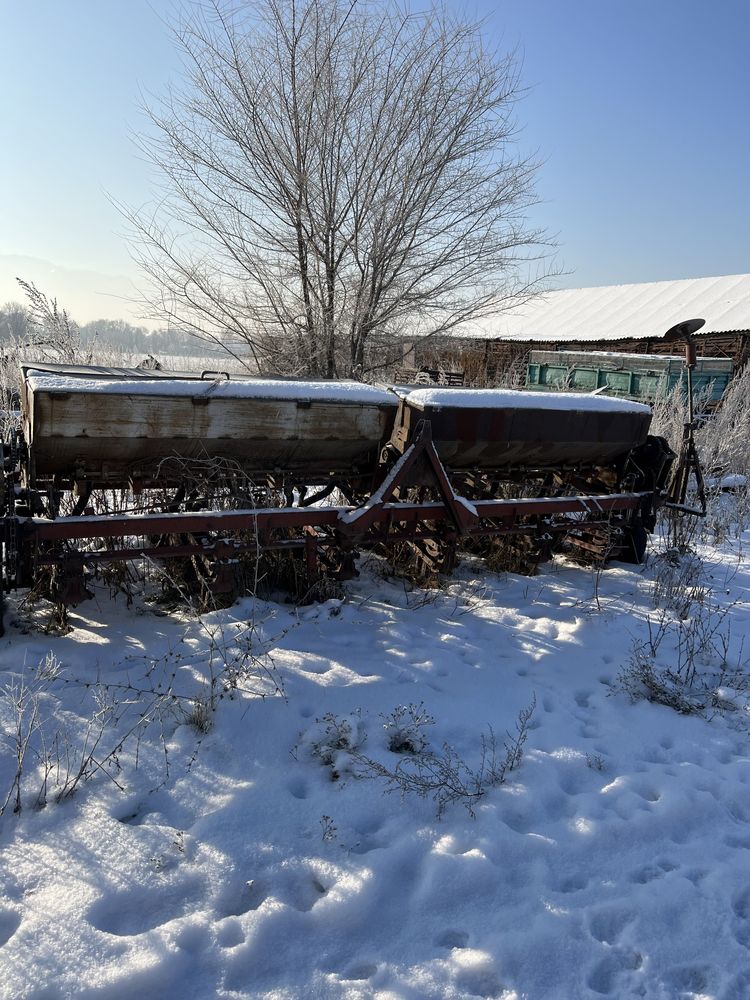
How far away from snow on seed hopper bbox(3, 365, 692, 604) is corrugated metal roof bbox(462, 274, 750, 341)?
50.4 ft

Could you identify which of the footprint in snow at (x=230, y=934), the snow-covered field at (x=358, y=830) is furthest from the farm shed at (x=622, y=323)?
the footprint in snow at (x=230, y=934)

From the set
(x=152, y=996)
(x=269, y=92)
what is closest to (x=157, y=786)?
(x=152, y=996)

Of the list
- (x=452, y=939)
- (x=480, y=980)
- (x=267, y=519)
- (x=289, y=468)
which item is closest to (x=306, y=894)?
(x=452, y=939)

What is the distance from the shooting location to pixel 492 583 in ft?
18.6

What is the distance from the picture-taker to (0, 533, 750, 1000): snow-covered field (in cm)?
214

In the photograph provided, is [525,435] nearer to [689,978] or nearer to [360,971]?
[689,978]

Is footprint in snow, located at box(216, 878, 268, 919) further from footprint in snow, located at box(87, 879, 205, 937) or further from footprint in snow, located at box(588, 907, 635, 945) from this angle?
footprint in snow, located at box(588, 907, 635, 945)

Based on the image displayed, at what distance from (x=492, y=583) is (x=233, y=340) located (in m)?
5.83

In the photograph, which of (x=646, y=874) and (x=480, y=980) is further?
(x=646, y=874)

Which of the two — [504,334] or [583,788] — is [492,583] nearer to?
[583,788]

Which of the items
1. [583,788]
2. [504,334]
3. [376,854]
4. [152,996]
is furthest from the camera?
[504,334]

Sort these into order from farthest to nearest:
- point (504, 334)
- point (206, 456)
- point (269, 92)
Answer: point (504, 334), point (269, 92), point (206, 456)

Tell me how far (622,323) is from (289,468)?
22223 mm

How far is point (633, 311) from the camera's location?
82.6 feet
